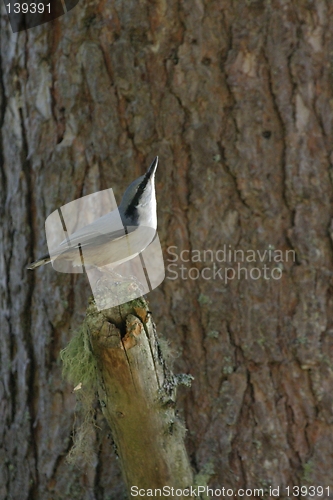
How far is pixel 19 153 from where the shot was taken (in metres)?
3.29

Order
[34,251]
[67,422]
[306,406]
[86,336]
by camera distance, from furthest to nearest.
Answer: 1. [34,251]
2. [67,422]
3. [306,406]
4. [86,336]

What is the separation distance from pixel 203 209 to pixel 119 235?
1.78 ft

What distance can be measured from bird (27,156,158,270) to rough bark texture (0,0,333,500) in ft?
0.76

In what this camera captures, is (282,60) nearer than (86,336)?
No

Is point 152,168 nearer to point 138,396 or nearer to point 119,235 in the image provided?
point 119,235

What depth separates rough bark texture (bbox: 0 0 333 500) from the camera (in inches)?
110

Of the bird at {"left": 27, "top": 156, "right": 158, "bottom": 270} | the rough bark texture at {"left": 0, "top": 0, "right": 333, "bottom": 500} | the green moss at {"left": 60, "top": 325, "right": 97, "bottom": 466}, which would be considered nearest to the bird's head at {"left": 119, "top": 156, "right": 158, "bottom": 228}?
the bird at {"left": 27, "top": 156, "right": 158, "bottom": 270}

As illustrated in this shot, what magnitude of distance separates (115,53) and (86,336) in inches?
68.4

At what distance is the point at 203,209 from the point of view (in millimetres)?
2947

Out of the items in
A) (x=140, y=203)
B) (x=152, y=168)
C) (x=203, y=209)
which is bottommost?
(x=203, y=209)

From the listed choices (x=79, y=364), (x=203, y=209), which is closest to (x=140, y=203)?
(x=203, y=209)

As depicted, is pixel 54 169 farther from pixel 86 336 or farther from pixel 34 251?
pixel 86 336

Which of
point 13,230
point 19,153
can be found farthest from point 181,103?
point 13,230

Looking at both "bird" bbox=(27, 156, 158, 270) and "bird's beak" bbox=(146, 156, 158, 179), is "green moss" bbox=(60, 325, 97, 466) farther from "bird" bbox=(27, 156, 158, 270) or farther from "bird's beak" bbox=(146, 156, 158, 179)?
"bird's beak" bbox=(146, 156, 158, 179)
